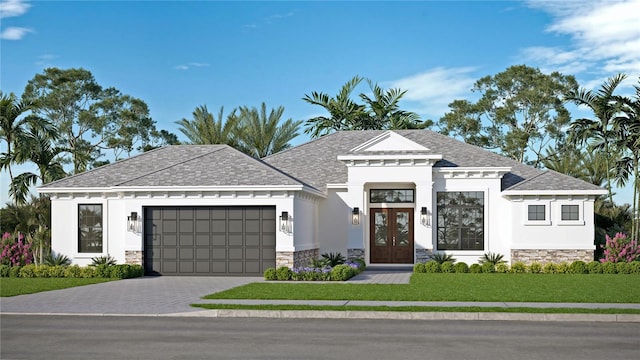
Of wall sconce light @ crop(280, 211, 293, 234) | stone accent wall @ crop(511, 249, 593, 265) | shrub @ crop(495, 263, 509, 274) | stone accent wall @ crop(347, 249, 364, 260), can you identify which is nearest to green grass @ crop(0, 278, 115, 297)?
wall sconce light @ crop(280, 211, 293, 234)

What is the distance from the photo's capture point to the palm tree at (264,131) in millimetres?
51812

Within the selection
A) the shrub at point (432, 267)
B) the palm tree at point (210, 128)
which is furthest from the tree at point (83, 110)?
the shrub at point (432, 267)

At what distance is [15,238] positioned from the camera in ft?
109

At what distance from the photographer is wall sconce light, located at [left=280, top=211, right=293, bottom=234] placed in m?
28.0

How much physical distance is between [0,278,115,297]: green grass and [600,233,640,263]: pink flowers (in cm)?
1986

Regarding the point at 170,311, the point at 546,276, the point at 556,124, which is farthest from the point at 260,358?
the point at 556,124

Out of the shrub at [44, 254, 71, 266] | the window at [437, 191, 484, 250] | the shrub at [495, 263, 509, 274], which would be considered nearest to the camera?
the shrub at [44, 254, 71, 266]

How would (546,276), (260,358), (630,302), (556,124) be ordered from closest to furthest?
(260,358), (630,302), (546,276), (556,124)

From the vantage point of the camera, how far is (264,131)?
51875 millimetres

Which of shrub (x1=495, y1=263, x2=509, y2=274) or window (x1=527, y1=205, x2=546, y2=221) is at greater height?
window (x1=527, y1=205, x2=546, y2=221)

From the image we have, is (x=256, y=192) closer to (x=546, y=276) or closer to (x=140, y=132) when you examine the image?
(x=546, y=276)

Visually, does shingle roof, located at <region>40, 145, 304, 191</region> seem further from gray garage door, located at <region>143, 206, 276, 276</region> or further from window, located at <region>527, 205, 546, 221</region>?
window, located at <region>527, 205, 546, 221</region>

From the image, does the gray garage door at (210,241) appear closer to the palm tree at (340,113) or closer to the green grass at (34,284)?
the green grass at (34,284)

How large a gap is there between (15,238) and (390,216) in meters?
16.5
